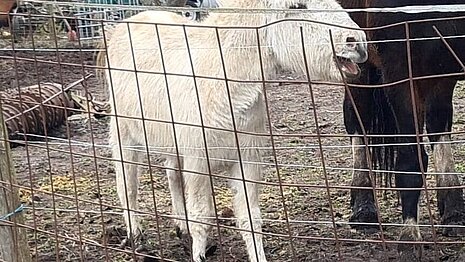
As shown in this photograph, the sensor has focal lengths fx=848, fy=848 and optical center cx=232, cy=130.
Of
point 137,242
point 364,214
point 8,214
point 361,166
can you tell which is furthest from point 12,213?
point 361,166

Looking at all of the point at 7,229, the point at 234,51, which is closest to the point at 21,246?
the point at 7,229

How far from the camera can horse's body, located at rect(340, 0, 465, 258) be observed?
4.47m

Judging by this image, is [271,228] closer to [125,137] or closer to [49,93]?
[125,137]

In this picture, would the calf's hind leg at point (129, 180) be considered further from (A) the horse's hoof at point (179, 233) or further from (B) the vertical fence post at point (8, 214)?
(B) the vertical fence post at point (8, 214)

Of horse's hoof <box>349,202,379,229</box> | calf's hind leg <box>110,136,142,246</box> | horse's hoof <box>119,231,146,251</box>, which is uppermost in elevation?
calf's hind leg <box>110,136,142,246</box>

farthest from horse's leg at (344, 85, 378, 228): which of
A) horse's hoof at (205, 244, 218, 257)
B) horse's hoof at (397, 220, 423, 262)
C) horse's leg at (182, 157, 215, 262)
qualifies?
horse's leg at (182, 157, 215, 262)

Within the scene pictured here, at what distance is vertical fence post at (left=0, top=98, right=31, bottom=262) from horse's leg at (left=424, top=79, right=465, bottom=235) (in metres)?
2.61

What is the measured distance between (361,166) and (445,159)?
0.58 m

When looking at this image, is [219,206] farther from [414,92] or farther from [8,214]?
[8,214]

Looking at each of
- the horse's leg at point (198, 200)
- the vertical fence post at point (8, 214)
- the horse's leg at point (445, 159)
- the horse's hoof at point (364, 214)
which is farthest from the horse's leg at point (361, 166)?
the vertical fence post at point (8, 214)

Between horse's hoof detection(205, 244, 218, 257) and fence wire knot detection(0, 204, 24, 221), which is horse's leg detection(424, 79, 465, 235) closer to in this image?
horse's hoof detection(205, 244, 218, 257)

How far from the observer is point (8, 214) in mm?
3484

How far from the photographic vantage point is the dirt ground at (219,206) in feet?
13.8

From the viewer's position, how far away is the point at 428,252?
471 centimetres
